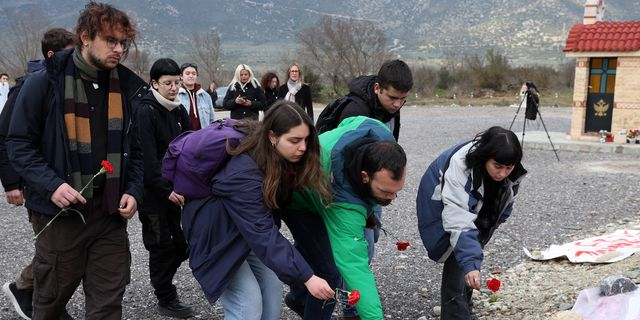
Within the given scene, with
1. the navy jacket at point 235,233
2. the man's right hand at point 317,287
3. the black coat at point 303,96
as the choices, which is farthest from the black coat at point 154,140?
the black coat at point 303,96

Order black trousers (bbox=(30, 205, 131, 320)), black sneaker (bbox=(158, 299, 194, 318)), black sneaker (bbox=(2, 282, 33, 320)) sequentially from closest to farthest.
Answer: black trousers (bbox=(30, 205, 131, 320))
black sneaker (bbox=(2, 282, 33, 320))
black sneaker (bbox=(158, 299, 194, 318))

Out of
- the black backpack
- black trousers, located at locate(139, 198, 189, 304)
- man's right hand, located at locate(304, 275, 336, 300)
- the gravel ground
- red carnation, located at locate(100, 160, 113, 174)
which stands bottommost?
the gravel ground

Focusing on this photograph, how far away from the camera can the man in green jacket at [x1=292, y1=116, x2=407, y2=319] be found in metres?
3.01

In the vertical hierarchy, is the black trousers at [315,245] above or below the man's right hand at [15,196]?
below

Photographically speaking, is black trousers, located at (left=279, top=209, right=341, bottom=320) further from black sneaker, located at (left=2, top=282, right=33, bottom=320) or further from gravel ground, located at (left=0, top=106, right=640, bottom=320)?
black sneaker, located at (left=2, top=282, right=33, bottom=320)

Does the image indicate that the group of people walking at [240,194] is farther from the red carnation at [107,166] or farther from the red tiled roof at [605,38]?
the red tiled roof at [605,38]

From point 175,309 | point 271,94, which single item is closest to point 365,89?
point 175,309

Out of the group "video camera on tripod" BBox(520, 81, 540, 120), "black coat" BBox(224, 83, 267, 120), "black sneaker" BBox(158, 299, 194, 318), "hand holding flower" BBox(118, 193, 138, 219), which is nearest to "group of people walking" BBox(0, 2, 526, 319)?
"hand holding flower" BBox(118, 193, 138, 219)

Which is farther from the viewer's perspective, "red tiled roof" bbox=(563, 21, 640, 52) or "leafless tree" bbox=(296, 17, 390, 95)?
"leafless tree" bbox=(296, 17, 390, 95)

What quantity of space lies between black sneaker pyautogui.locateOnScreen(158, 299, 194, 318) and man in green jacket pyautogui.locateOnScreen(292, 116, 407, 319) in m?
1.53

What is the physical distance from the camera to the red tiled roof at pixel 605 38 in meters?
14.3

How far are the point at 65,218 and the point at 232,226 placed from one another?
92 centimetres

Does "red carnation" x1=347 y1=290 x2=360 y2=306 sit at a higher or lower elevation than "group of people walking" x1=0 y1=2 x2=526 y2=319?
lower

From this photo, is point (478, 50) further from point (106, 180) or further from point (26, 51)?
point (106, 180)
